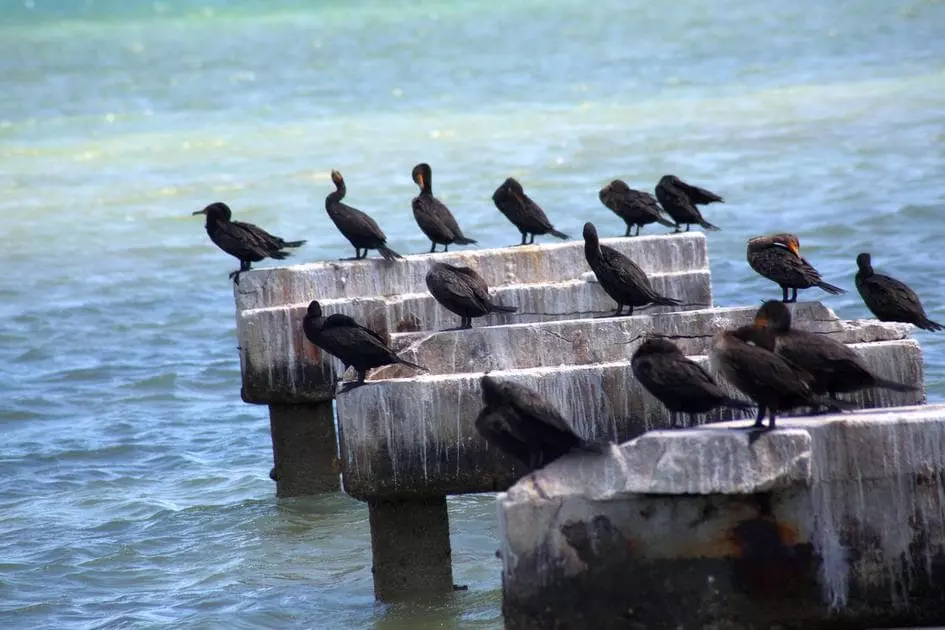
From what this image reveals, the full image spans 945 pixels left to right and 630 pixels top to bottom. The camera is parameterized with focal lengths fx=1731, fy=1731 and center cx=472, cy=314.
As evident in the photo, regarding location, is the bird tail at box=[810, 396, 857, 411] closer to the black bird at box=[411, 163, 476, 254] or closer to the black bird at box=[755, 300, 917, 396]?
the black bird at box=[755, 300, 917, 396]

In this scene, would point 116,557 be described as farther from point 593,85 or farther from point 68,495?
point 593,85

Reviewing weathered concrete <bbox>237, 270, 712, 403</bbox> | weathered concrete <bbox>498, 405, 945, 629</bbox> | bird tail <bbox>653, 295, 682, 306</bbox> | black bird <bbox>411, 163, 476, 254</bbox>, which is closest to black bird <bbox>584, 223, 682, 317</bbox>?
bird tail <bbox>653, 295, 682, 306</bbox>

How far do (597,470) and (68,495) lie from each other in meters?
6.77

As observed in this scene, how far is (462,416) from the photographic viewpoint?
24.6 feet

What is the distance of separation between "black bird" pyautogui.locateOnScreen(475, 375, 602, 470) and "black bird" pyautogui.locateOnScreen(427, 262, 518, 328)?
2.25m

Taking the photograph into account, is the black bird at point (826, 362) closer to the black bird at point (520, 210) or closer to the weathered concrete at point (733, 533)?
the weathered concrete at point (733, 533)

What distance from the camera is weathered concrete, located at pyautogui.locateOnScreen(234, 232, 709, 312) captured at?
10.4m

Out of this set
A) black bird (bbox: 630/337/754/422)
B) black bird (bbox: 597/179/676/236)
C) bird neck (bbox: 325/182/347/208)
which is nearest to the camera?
black bird (bbox: 630/337/754/422)

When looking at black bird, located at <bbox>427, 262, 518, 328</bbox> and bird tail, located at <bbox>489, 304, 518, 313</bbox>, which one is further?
bird tail, located at <bbox>489, 304, 518, 313</bbox>

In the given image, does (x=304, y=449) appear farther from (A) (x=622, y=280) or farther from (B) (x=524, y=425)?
(B) (x=524, y=425)

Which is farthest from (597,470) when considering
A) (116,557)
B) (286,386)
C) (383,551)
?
(116,557)

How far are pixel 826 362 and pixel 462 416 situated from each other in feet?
5.31

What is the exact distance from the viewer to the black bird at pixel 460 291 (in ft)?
29.7

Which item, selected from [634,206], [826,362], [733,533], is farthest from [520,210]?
[733,533]
